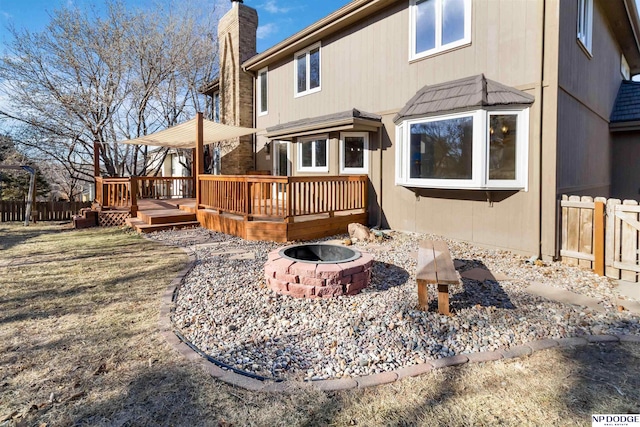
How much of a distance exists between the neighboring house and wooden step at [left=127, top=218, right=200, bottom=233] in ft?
12.0

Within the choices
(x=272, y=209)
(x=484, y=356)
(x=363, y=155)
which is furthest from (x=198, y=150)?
(x=484, y=356)

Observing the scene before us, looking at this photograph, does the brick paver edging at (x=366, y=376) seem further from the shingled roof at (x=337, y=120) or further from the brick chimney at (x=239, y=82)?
the brick chimney at (x=239, y=82)

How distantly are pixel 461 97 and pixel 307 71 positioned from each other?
5852mm

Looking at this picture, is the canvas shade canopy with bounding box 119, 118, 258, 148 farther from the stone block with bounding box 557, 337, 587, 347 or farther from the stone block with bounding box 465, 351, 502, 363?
the stone block with bounding box 557, 337, 587, 347

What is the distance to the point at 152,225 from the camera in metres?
8.86

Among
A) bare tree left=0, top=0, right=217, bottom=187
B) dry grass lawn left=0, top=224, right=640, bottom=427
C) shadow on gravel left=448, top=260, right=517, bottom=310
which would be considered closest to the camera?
dry grass lawn left=0, top=224, right=640, bottom=427

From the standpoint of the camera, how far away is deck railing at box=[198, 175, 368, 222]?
7363mm

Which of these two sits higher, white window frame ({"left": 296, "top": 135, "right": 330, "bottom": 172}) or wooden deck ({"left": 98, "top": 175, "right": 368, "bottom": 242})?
white window frame ({"left": 296, "top": 135, "right": 330, "bottom": 172})

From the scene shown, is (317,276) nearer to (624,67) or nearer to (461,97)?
(461,97)

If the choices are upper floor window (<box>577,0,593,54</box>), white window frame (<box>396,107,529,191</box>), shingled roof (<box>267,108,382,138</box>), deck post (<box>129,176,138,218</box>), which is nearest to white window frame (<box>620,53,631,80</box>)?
upper floor window (<box>577,0,593,54</box>)

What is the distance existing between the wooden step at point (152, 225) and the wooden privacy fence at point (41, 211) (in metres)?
4.35

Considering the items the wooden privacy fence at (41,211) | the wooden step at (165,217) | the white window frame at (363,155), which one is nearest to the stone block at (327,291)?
the white window frame at (363,155)

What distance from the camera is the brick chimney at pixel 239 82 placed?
1321 centimetres

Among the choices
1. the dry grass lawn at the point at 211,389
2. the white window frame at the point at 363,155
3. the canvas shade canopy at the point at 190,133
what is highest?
the canvas shade canopy at the point at 190,133
